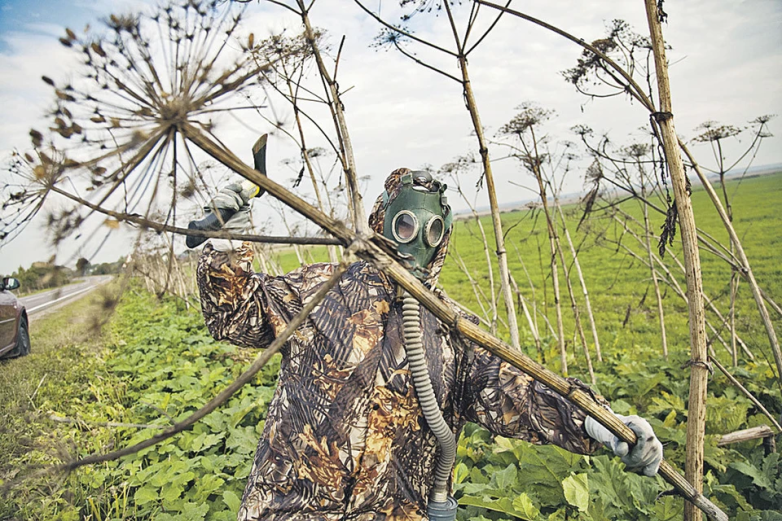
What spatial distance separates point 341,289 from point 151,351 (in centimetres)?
594

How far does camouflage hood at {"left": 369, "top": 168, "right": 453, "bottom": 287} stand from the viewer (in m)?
2.09

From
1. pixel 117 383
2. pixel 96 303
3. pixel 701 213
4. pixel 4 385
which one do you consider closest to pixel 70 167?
pixel 96 303

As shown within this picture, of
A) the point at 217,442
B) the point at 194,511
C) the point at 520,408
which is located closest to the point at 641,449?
the point at 520,408

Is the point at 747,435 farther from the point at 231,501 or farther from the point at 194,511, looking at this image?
the point at 194,511

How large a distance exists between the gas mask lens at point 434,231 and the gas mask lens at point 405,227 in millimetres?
51

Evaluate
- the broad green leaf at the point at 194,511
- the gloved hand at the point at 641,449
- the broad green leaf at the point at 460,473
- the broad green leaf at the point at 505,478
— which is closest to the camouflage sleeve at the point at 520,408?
the gloved hand at the point at 641,449

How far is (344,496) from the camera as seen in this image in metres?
1.99

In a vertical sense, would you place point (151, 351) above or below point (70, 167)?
below

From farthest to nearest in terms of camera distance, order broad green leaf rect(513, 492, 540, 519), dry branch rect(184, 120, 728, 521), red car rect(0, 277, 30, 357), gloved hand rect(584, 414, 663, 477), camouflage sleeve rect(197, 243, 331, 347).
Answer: red car rect(0, 277, 30, 357) < broad green leaf rect(513, 492, 540, 519) < camouflage sleeve rect(197, 243, 331, 347) < gloved hand rect(584, 414, 663, 477) < dry branch rect(184, 120, 728, 521)

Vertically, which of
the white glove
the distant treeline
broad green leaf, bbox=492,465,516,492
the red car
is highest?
the white glove

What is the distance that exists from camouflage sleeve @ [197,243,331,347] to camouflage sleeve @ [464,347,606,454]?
816 millimetres

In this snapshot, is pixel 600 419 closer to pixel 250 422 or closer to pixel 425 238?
pixel 425 238

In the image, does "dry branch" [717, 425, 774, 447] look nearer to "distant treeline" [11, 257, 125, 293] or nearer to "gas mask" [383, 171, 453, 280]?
"gas mask" [383, 171, 453, 280]

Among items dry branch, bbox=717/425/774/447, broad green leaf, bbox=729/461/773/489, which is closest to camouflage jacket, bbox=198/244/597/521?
broad green leaf, bbox=729/461/773/489
